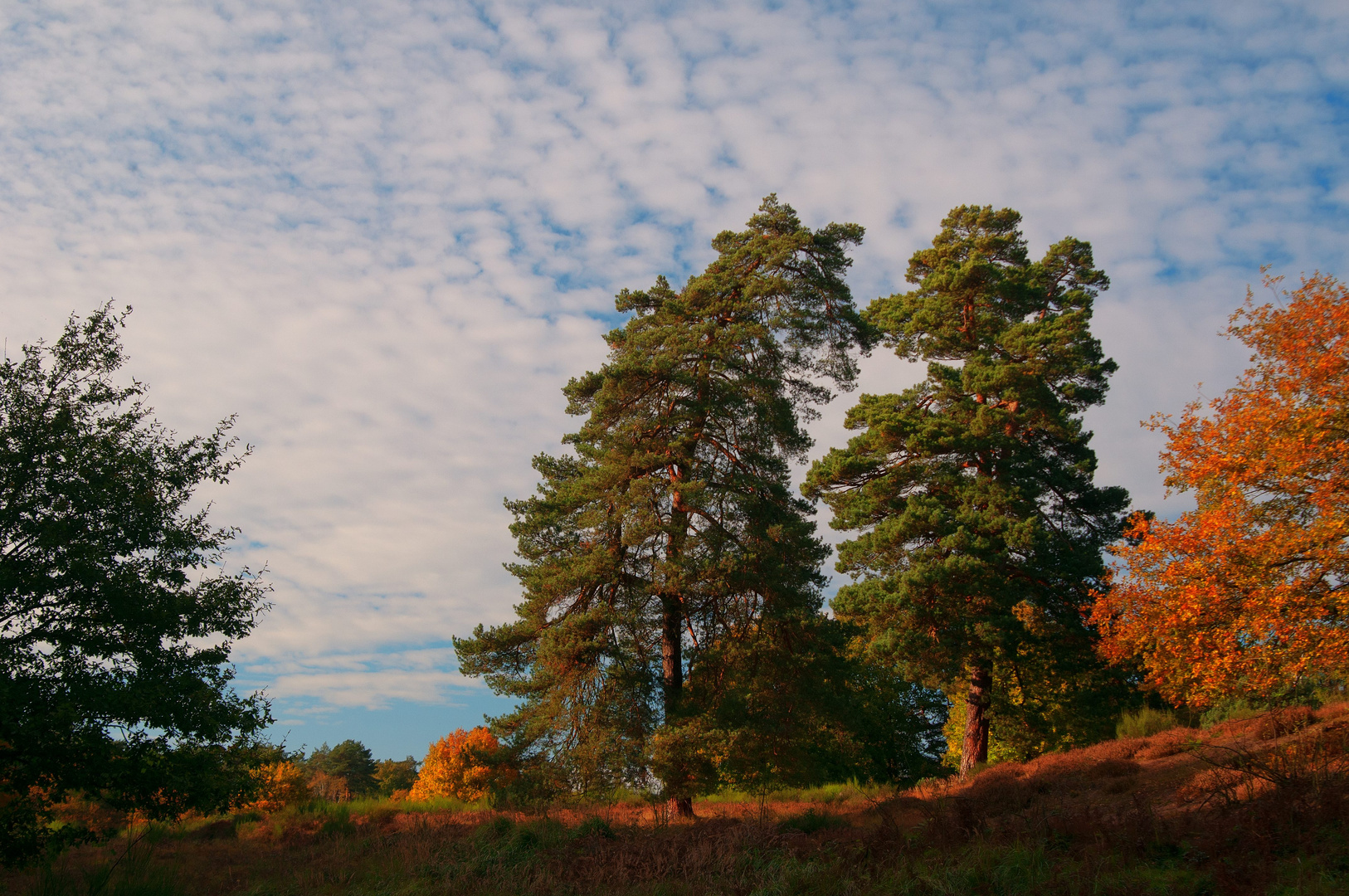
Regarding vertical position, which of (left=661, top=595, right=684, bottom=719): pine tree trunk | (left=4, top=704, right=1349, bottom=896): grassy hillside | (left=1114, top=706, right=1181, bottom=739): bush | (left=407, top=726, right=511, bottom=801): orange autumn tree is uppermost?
(left=661, top=595, right=684, bottom=719): pine tree trunk

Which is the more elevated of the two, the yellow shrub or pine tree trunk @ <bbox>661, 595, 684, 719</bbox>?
pine tree trunk @ <bbox>661, 595, 684, 719</bbox>

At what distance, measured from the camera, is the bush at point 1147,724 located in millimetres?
19141

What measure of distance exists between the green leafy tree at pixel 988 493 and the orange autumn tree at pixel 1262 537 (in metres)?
6.80

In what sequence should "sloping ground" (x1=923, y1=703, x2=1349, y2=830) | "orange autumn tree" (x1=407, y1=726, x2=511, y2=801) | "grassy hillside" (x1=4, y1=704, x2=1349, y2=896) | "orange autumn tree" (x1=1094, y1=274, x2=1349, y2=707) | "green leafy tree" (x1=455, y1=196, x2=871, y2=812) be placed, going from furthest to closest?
1. "orange autumn tree" (x1=407, y1=726, x2=511, y2=801)
2. "green leafy tree" (x1=455, y1=196, x2=871, y2=812)
3. "orange autumn tree" (x1=1094, y1=274, x2=1349, y2=707)
4. "sloping ground" (x1=923, y1=703, x2=1349, y2=830)
5. "grassy hillside" (x1=4, y1=704, x2=1349, y2=896)

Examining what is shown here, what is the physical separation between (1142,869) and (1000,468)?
16.6 meters

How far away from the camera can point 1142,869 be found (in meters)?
8.87

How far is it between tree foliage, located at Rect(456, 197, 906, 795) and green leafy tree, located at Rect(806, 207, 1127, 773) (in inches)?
Result: 181

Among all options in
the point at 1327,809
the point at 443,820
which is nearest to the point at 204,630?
the point at 443,820

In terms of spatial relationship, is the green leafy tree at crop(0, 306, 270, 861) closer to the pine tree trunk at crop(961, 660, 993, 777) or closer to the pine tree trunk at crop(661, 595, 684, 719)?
the pine tree trunk at crop(661, 595, 684, 719)

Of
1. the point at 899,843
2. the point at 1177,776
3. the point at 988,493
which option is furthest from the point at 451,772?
the point at 1177,776

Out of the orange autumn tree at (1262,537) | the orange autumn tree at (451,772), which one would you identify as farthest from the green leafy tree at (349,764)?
the orange autumn tree at (1262,537)

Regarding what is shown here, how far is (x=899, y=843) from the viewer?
11477 millimetres

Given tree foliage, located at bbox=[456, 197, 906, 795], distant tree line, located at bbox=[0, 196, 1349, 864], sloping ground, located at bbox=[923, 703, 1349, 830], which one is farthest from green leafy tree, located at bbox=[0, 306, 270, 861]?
sloping ground, located at bbox=[923, 703, 1349, 830]

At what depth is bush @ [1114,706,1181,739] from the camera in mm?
19141
